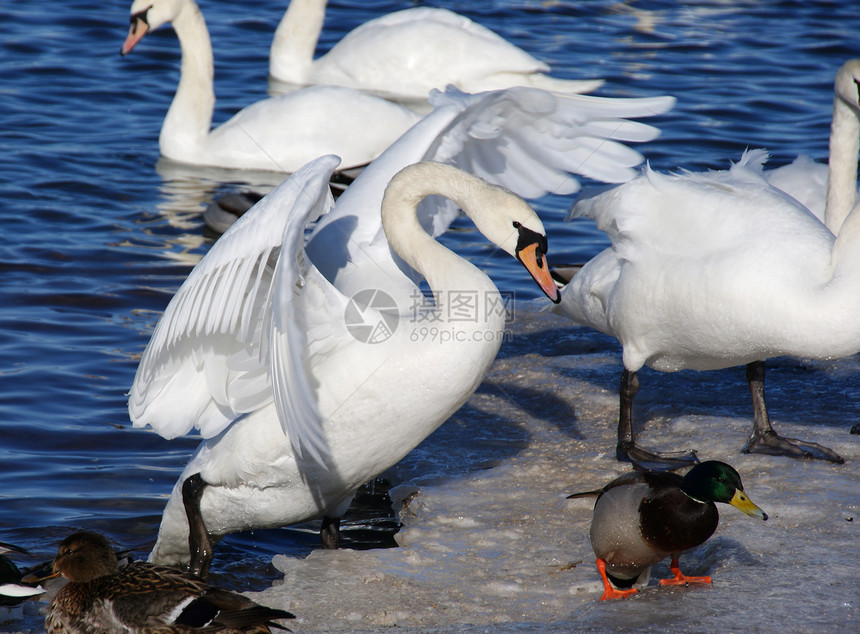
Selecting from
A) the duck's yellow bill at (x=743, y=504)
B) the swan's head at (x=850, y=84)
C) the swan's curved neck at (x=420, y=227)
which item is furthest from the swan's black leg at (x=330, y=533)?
the swan's head at (x=850, y=84)

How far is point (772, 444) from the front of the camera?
16.6 ft

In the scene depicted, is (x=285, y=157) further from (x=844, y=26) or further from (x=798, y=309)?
(x=844, y=26)

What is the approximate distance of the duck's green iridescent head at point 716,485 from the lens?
3.74 meters

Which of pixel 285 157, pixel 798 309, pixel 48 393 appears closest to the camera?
pixel 798 309

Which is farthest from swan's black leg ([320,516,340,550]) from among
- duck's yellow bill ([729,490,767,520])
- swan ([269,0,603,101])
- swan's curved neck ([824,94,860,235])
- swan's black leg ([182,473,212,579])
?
swan ([269,0,603,101])

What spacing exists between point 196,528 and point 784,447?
2584 millimetres

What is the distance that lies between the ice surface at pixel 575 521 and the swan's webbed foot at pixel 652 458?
9 centimetres

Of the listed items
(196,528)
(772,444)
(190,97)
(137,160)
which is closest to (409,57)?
(190,97)

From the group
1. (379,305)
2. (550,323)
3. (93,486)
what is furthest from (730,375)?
(93,486)

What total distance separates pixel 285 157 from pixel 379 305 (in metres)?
5.58

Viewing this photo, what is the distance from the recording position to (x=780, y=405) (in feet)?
19.3

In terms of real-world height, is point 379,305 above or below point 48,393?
above

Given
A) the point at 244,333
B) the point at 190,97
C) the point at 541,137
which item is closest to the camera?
the point at 244,333

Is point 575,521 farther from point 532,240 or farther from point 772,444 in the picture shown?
point 532,240
